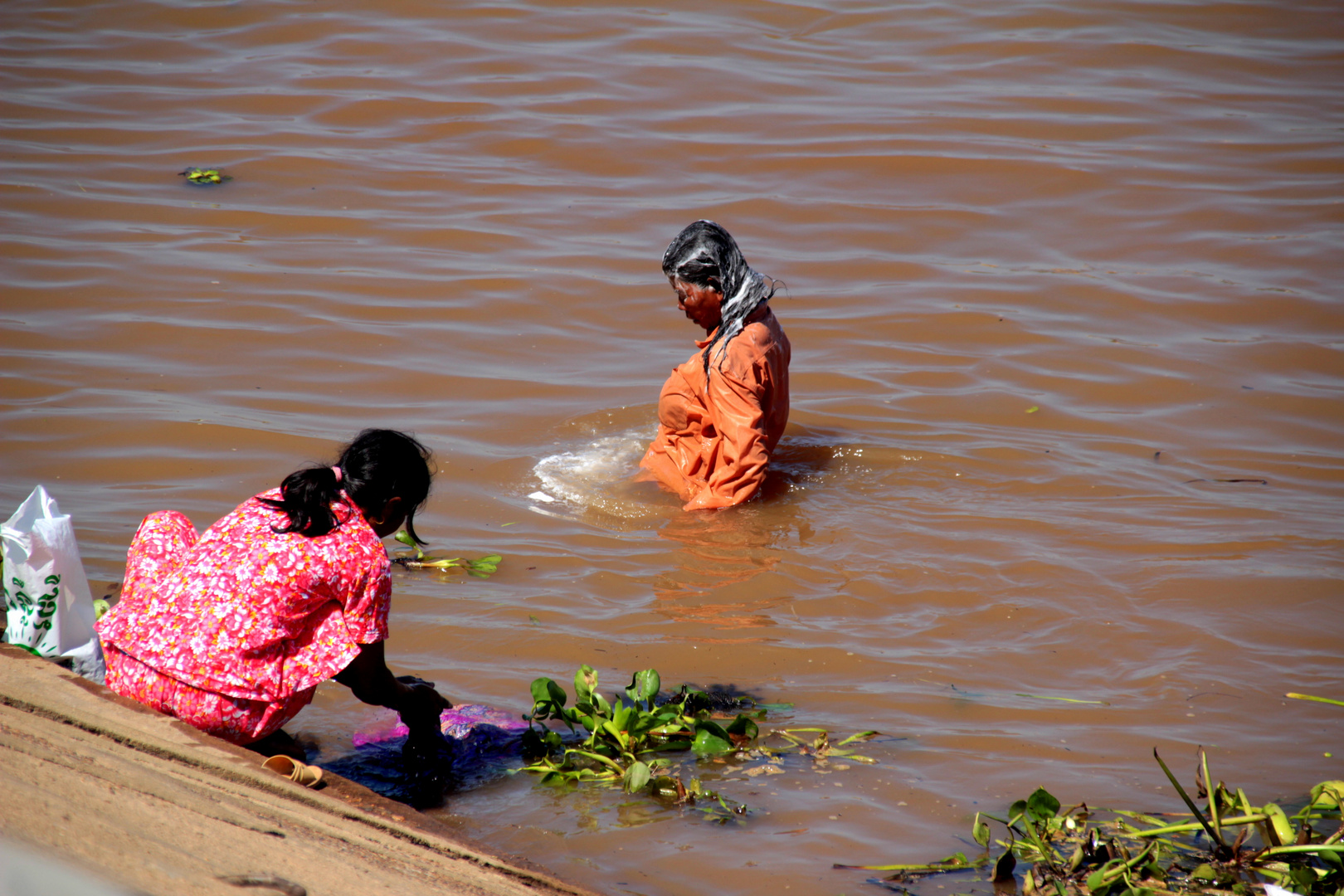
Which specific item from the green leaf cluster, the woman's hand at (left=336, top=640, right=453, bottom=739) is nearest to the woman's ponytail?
the woman's hand at (left=336, top=640, right=453, bottom=739)

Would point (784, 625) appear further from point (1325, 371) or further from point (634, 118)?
point (634, 118)

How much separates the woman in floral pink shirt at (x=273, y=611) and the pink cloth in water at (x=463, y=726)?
1.47 feet

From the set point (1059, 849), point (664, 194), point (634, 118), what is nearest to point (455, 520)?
point (1059, 849)

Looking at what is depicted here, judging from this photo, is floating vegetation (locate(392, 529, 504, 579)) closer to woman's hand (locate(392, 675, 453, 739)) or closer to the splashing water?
the splashing water

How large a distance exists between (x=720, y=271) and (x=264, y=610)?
9.09ft

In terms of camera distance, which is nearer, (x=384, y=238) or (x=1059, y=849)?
(x=1059, y=849)

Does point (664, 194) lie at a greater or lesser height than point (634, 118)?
lesser

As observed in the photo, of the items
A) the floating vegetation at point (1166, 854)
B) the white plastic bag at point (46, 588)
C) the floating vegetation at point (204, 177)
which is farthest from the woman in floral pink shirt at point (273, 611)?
Answer: the floating vegetation at point (204, 177)

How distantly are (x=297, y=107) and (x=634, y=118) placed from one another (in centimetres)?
336

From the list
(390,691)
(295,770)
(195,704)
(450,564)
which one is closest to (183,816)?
(295,770)

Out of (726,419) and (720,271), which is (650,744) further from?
(720,271)

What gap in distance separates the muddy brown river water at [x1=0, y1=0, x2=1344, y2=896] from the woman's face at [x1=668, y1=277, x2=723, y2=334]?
0.92 meters

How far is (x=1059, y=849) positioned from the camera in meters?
2.65

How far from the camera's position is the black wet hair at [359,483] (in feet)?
9.01
